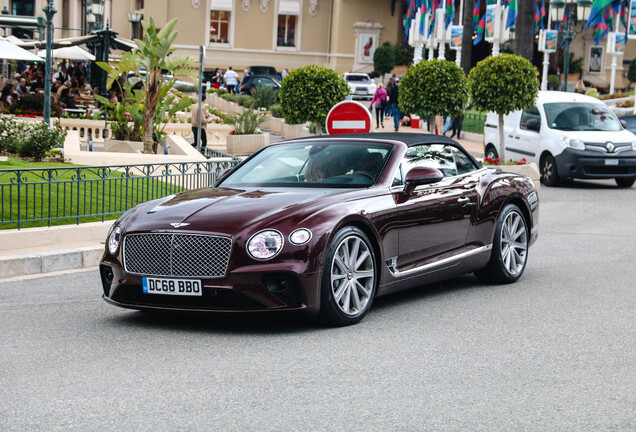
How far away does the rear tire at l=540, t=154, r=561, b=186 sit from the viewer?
69.6 ft

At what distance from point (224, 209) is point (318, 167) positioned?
1266 millimetres

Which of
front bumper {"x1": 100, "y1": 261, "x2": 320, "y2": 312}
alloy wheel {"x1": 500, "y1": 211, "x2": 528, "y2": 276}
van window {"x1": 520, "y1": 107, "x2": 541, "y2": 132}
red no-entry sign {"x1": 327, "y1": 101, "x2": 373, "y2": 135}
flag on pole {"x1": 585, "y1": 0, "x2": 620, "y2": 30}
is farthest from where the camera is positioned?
flag on pole {"x1": 585, "y1": 0, "x2": 620, "y2": 30}

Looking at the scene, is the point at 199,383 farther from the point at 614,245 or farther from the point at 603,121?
the point at 603,121

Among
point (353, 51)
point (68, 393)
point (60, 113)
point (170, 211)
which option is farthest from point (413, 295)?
point (353, 51)

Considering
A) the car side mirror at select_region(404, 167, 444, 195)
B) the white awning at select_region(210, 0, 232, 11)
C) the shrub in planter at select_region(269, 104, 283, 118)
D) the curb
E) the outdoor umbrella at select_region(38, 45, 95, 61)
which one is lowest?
the curb

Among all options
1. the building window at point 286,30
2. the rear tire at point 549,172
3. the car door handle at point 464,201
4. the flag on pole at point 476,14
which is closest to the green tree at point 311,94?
the rear tire at point 549,172

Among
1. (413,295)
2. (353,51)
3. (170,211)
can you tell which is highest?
(353,51)

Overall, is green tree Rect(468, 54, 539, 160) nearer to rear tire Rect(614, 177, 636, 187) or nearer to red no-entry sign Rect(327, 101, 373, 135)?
rear tire Rect(614, 177, 636, 187)

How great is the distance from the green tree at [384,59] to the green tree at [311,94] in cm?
4583

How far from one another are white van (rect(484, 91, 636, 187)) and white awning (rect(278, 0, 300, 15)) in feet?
164

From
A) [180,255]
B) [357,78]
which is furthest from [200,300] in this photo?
[357,78]

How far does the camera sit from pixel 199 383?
5.69m

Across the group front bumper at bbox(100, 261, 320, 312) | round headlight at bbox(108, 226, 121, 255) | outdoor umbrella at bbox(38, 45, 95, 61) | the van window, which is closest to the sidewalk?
round headlight at bbox(108, 226, 121, 255)

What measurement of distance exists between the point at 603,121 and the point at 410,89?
13.7 feet
